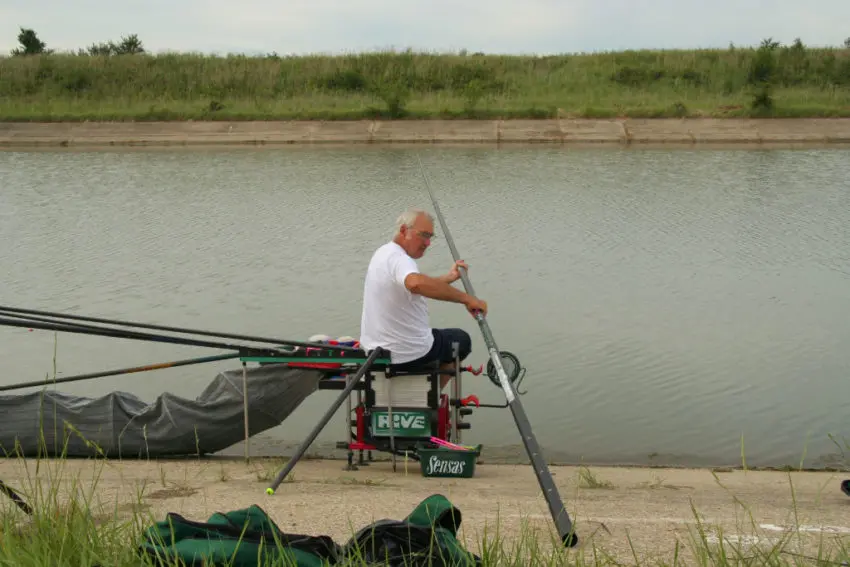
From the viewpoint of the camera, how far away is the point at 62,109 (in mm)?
34188

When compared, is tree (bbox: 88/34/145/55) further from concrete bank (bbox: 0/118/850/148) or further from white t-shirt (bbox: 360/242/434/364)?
white t-shirt (bbox: 360/242/434/364)

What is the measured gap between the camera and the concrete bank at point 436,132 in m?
28.4

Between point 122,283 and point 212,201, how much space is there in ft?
22.1

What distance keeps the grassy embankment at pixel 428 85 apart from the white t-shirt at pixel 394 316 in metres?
25.3

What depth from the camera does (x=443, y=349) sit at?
5.95 m

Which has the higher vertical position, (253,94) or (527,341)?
(253,94)

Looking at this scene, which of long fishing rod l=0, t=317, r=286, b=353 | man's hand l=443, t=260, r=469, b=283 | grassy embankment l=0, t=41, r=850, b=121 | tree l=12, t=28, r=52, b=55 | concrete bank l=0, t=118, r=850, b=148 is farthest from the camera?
tree l=12, t=28, r=52, b=55

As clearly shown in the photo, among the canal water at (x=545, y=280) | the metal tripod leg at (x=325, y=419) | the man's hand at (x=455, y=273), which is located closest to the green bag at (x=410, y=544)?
the metal tripod leg at (x=325, y=419)

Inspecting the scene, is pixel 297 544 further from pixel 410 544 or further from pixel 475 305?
pixel 475 305

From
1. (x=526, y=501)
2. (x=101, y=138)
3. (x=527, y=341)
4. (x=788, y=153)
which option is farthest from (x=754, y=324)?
(x=101, y=138)

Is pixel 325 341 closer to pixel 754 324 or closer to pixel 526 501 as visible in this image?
pixel 526 501

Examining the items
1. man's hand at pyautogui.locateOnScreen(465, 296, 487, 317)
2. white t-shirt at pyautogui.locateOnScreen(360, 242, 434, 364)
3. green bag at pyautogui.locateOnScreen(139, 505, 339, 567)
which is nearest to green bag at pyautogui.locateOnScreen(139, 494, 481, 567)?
green bag at pyautogui.locateOnScreen(139, 505, 339, 567)

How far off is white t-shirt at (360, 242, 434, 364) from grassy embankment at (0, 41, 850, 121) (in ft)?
82.8

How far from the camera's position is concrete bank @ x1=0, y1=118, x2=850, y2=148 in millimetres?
28422
